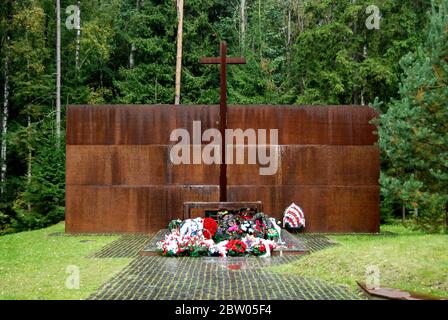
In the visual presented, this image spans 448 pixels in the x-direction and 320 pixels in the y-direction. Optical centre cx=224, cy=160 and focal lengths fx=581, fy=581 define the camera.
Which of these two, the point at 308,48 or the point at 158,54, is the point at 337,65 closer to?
the point at 308,48

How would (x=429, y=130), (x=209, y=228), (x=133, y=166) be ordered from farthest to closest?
1. (x=133, y=166)
2. (x=209, y=228)
3. (x=429, y=130)

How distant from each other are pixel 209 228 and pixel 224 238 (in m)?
0.43

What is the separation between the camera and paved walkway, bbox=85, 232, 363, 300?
840cm

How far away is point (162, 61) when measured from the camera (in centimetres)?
3031

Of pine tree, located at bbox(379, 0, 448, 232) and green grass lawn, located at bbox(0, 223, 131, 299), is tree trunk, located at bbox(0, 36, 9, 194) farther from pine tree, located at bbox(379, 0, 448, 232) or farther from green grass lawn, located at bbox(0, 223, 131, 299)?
pine tree, located at bbox(379, 0, 448, 232)

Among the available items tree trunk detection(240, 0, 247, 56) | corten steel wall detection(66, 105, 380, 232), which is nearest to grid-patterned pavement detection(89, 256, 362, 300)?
corten steel wall detection(66, 105, 380, 232)

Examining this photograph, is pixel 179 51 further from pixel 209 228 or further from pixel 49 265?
pixel 49 265

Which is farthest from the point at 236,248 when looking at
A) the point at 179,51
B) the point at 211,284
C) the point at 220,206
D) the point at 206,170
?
the point at 179,51

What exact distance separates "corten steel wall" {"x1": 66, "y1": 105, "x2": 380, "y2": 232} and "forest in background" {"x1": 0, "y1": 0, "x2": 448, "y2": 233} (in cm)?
192

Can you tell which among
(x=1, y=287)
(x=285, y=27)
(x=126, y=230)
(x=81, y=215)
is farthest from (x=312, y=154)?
(x=285, y=27)

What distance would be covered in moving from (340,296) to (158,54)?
24.1 m

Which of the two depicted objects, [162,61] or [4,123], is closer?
[4,123]

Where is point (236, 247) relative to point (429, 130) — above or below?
below

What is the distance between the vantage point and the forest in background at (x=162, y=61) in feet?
81.6
